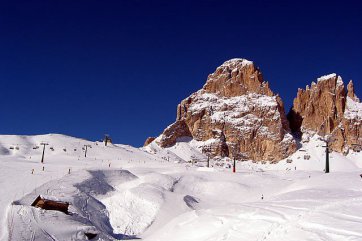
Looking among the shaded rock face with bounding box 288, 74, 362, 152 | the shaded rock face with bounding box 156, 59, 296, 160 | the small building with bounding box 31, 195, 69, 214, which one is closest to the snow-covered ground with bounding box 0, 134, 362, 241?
the small building with bounding box 31, 195, 69, 214

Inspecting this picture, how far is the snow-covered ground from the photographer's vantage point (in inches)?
672

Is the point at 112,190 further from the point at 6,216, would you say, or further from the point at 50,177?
the point at 6,216

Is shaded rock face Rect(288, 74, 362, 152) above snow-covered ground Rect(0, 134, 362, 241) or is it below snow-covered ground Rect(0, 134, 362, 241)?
above

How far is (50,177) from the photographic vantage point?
40438 mm

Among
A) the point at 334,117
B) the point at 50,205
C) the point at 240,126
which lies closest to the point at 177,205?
the point at 50,205

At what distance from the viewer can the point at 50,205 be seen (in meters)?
25.1

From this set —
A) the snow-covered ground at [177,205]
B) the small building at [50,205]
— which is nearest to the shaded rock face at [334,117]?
the snow-covered ground at [177,205]

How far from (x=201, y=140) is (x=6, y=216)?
534 ft

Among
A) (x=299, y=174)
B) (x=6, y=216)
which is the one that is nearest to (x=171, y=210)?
(x=6, y=216)

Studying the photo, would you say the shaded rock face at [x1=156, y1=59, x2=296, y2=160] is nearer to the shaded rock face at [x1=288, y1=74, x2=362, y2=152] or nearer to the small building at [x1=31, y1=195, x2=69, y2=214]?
the shaded rock face at [x1=288, y1=74, x2=362, y2=152]

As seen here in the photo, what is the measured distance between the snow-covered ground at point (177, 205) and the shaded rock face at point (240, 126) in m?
111

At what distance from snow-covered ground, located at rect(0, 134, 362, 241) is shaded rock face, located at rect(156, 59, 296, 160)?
111 meters

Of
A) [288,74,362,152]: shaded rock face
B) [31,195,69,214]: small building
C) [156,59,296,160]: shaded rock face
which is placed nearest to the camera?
[31,195,69,214]: small building

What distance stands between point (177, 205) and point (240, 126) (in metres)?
152
